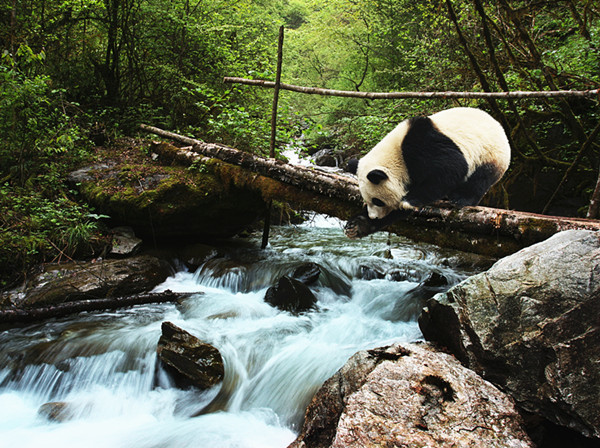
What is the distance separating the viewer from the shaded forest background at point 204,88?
209 inches

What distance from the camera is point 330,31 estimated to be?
15.3 m

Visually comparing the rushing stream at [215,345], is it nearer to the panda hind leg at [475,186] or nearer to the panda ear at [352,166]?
the panda hind leg at [475,186]

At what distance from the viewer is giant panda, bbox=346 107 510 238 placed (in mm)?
2752

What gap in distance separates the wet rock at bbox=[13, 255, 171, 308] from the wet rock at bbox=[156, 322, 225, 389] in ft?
5.49

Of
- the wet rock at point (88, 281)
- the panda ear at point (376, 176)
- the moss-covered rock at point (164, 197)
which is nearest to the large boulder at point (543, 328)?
the panda ear at point (376, 176)

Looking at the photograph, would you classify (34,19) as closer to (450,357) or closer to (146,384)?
(146,384)

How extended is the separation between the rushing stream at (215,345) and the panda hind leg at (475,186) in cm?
205

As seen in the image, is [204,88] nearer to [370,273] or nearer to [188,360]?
[370,273]

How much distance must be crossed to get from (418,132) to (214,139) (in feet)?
22.3

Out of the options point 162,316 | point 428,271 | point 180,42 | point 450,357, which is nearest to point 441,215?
point 450,357

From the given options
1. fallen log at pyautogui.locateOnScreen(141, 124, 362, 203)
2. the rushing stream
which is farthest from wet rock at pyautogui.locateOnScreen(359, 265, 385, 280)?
fallen log at pyautogui.locateOnScreen(141, 124, 362, 203)

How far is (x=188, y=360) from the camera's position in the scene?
3.78 metres

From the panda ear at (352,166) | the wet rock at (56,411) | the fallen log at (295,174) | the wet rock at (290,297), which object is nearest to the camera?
the panda ear at (352,166)

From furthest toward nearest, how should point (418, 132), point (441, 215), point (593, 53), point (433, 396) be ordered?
point (593, 53), point (441, 215), point (418, 132), point (433, 396)
